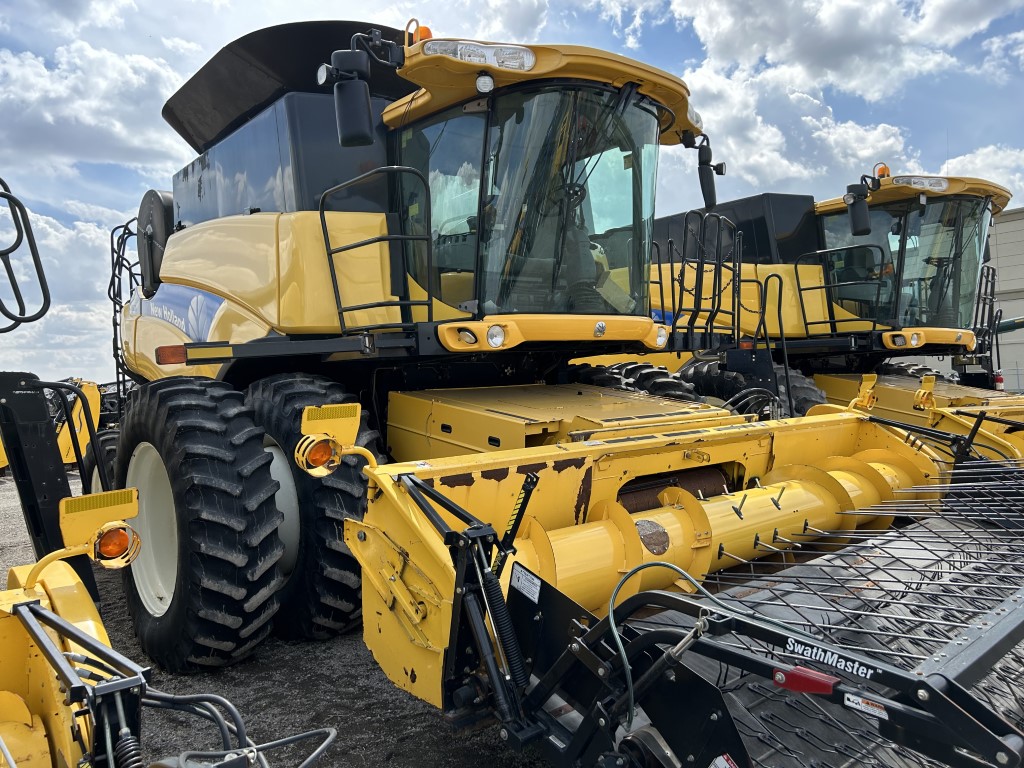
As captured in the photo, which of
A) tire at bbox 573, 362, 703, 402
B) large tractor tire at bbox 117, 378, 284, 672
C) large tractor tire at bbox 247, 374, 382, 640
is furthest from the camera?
tire at bbox 573, 362, 703, 402

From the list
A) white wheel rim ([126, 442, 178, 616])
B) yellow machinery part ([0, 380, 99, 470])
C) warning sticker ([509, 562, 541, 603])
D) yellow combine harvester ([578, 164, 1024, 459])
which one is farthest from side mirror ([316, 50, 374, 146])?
yellow machinery part ([0, 380, 99, 470])

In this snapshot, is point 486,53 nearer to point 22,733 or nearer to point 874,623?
point 874,623

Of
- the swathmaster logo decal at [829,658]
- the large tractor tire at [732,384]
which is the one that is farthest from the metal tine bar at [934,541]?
the large tractor tire at [732,384]

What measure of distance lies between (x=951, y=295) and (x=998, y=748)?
7.98 m

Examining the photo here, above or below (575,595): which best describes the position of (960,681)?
above

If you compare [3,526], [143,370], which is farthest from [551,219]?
[3,526]

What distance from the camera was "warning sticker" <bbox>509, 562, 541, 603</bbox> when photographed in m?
2.18

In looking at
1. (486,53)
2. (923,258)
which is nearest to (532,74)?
(486,53)

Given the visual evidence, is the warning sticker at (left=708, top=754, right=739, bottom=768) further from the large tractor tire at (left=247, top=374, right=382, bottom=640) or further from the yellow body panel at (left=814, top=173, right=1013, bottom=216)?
the yellow body panel at (left=814, top=173, right=1013, bottom=216)

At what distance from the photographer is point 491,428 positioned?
3545 mm

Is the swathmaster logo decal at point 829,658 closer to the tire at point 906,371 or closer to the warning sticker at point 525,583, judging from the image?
the warning sticker at point 525,583

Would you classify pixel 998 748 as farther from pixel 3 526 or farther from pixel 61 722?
pixel 3 526

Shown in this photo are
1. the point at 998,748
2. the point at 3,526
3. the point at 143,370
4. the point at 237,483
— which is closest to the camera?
the point at 998,748

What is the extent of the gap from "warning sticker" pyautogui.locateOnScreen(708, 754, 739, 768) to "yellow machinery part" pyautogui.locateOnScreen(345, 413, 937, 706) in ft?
2.73
